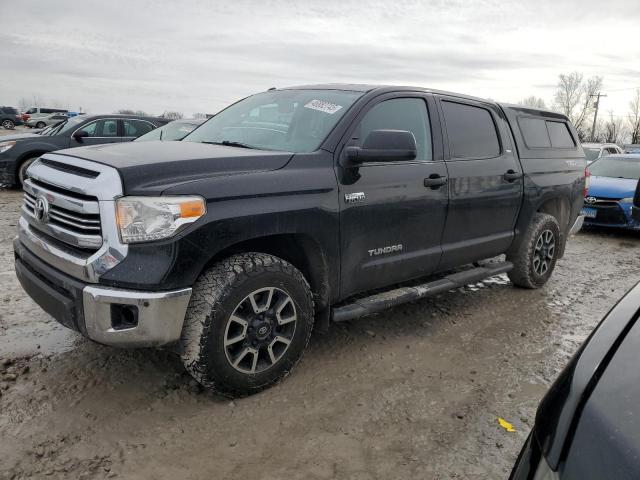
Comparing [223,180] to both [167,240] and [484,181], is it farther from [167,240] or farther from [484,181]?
[484,181]

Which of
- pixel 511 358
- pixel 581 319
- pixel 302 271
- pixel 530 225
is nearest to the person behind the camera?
pixel 302 271

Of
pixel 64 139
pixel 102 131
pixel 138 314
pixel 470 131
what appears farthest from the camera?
pixel 102 131

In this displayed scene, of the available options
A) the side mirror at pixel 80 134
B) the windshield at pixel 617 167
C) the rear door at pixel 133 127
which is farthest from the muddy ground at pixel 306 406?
the rear door at pixel 133 127

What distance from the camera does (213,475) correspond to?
2.42 metres

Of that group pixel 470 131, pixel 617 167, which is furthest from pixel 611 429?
pixel 617 167

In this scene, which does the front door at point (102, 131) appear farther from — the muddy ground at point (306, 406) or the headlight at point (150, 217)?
the headlight at point (150, 217)

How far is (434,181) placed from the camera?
12.6ft

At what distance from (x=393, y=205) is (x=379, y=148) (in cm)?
49

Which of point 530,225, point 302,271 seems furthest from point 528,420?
point 530,225

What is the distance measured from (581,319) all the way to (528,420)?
2.10 m

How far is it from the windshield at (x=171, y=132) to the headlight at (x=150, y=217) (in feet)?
20.8

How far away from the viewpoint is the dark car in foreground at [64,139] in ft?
33.7

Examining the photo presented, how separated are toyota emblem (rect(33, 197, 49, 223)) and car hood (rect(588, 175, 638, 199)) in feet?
29.6

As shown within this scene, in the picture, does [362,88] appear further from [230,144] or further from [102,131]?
[102,131]
